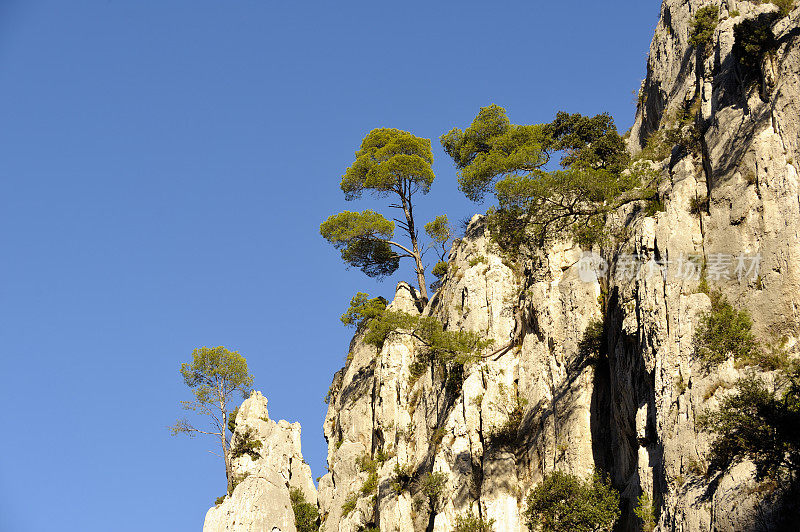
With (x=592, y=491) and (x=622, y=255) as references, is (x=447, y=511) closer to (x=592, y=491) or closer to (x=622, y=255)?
(x=592, y=491)

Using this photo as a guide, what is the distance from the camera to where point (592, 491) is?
3008 centimetres

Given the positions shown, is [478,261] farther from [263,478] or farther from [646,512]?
[646,512]

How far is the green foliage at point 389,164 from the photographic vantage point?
5525 cm

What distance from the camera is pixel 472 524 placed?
34.0 meters

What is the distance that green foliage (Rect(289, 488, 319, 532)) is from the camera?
45.2m

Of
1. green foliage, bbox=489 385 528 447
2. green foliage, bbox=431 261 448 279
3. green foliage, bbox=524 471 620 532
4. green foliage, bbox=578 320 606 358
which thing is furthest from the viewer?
green foliage, bbox=431 261 448 279

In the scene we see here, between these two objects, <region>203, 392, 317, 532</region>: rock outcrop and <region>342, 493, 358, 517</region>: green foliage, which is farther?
<region>203, 392, 317, 532</region>: rock outcrop

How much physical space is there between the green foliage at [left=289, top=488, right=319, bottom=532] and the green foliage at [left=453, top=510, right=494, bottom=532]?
42.7 feet

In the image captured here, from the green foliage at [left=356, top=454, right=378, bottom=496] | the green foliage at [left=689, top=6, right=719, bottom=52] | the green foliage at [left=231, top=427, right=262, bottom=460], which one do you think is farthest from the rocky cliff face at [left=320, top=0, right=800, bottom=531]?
the green foliage at [left=231, top=427, right=262, bottom=460]

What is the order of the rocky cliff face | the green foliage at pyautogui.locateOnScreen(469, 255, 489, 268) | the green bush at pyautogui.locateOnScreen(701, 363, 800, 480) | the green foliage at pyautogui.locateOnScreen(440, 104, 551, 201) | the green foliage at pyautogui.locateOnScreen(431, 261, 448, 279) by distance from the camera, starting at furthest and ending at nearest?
the green foliage at pyautogui.locateOnScreen(431, 261, 448, 279) → the green foliage at pyautogui.locateOnScreen(440, 104, 551, 201) → the green foliage at pyautogui.locateOnScreen(469, 255, 489, 268) → the rocky cliff face → the green bush at pyautogui.locateOnScreen(701, 363, 800, 480)

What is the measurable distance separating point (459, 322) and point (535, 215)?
357 inches

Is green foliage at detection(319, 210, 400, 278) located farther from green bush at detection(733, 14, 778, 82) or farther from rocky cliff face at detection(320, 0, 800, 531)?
green bush at detection(733, 14, 778, 82)

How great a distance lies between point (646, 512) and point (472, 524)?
9530 mm

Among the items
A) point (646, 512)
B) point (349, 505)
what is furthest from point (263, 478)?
point (646, 512)
